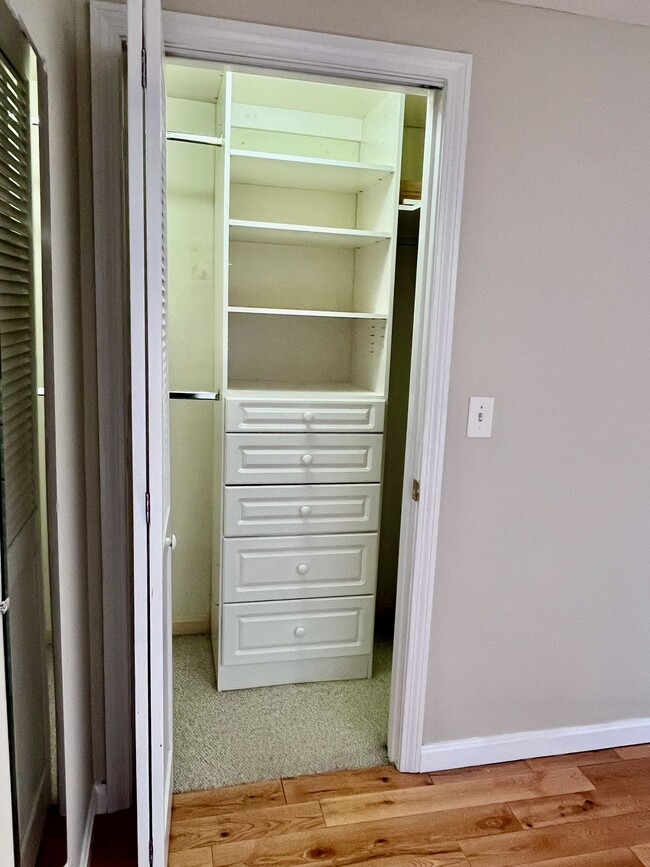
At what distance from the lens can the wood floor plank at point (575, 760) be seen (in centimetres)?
207

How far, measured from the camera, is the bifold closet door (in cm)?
111

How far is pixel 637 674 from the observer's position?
7.10ft

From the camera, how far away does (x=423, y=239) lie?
5.75 ft

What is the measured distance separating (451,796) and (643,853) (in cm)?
54

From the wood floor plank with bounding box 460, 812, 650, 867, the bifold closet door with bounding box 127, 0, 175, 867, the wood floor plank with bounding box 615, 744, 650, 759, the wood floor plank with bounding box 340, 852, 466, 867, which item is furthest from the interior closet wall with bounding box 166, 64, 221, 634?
the wood floor plank with bounding box 615, 744, 650, 759

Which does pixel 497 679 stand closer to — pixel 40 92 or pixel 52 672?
pixel 52 672

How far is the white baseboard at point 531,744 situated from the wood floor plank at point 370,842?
7.5 inches

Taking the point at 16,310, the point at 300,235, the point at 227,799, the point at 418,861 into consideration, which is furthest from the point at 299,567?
the point at 16,310

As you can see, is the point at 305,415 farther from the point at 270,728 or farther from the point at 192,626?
the point at 192,626

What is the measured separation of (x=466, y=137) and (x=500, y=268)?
0.36 m

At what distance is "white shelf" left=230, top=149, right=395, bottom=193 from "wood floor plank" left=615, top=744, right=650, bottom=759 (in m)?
2.21

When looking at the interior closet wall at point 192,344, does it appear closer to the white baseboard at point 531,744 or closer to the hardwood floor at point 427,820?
the hardwood floor at point 427,820

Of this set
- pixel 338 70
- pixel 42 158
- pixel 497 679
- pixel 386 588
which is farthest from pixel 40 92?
pixel 386 588

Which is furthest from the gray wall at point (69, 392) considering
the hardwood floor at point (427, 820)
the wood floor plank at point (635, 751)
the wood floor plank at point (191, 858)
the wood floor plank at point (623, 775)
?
the wood floor plank at point (635, 751)
